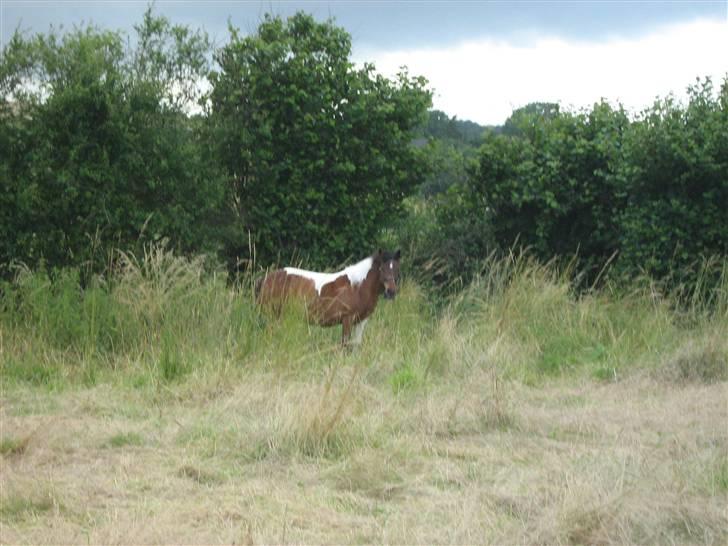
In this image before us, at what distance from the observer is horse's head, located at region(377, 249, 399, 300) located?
10.7 meters

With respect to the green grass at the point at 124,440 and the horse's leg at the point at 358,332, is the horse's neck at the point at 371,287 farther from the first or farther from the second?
the green grass at the point at 124,440

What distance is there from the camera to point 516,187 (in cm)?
1530

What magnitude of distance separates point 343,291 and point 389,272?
0.51 meters

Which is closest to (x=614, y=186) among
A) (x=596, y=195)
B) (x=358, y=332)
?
(x=596, y=195)

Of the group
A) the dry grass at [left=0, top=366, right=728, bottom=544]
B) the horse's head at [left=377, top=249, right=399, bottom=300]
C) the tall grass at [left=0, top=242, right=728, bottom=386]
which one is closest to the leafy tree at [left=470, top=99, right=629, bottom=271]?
the tall grass at [left=0, top=242, right=728, bottom=386]

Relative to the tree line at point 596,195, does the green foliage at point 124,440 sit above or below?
below

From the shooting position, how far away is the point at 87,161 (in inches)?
490

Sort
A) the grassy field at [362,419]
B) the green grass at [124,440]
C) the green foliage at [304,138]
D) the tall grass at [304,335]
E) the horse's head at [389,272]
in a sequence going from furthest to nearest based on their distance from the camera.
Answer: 1. the green foliage at [304,138]
2. the horse's head at [389,272]
3. the tall grass at [304,335]
4. the green grass at [124,440]
5. the grassy field at [362,419]

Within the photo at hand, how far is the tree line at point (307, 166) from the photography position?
40.8ft

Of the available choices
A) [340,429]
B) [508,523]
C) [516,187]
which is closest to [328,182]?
[516,187]

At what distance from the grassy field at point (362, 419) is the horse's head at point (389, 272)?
531 mm

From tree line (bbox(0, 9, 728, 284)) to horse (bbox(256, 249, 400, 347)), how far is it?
92.3 inches

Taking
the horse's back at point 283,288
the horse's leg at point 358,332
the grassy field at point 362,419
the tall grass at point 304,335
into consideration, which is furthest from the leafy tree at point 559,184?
the horse's back at point 283,288

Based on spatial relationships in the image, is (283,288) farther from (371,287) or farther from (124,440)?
(124,440)
